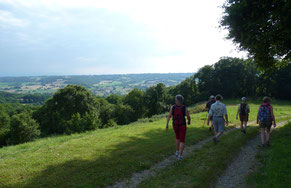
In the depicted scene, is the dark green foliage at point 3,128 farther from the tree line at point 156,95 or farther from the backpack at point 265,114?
the backpack at point 265,114

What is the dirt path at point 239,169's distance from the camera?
612 centimetres

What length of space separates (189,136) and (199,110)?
2015 cm

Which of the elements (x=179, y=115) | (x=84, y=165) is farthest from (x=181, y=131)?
(x=84, y=165)

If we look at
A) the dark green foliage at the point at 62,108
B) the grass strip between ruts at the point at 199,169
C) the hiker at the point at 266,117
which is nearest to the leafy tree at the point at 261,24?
the hiker at the point at 266,117

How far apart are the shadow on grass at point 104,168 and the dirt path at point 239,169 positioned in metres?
2.76

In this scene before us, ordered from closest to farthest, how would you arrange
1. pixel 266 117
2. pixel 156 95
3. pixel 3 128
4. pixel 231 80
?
pixel 266 117 < pixel 3 128 < pixel 231 80 < pixel 156 95

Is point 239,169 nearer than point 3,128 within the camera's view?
Yes

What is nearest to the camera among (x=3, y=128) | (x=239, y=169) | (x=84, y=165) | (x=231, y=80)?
(x=239, y=169)

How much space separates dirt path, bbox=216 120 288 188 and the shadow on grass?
2758 millimetres

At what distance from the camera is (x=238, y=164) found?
7.73m

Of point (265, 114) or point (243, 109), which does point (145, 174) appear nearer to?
point (265, 114)

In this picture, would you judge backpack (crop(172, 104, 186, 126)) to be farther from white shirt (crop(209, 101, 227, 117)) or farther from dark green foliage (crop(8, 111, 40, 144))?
dark green foliage (crop(8, 111, 40, 144))

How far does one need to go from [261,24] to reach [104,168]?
13.8 metres

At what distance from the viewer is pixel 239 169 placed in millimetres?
7188
